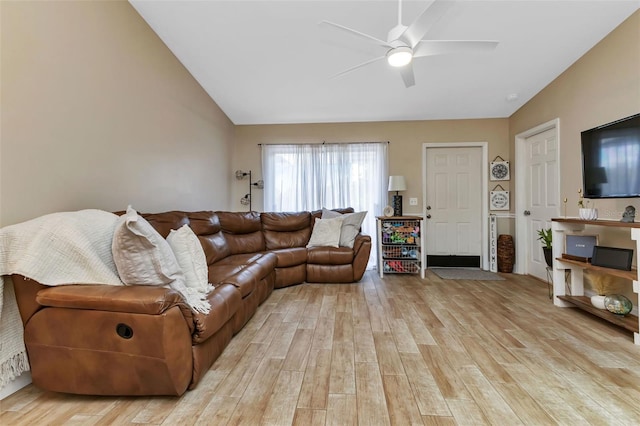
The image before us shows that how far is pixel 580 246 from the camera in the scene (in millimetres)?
2469

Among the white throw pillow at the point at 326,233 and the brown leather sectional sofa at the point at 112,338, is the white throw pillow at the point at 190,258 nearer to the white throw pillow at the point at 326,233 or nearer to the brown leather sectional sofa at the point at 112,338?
the brown leather sectional sofa at the point at 112,338

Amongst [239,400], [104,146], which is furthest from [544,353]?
[104,146]

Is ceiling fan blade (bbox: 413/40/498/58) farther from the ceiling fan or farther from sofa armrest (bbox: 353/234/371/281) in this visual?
sofa armrest (bbox: 353/234/371/281)

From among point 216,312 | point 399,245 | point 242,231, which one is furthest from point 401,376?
point 242,231

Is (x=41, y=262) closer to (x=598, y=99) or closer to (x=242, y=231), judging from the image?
(x=242, y=231)

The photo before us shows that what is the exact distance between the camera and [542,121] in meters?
3.45

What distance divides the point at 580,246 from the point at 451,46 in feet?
7.28

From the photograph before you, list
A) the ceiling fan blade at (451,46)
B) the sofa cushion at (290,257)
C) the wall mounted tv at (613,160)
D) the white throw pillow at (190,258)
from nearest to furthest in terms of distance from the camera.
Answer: the white throw pillow at (190,258) → the ceiling fan blade at (451,46) → the wall mounted tv at (613,160) → the sofa cushion at (290,257)

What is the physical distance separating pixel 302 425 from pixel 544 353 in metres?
1.72

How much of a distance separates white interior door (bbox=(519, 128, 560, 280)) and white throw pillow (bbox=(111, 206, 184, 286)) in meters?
4.25

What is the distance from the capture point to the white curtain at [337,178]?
4.44 m

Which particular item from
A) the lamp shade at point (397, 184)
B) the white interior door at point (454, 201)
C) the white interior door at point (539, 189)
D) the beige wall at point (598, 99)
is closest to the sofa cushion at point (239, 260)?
the lamp shade at point (397, 184)

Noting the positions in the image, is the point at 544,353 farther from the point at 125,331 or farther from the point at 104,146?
the point at 104,146

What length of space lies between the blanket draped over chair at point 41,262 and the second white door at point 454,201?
14.2 feet
